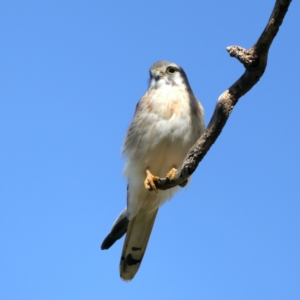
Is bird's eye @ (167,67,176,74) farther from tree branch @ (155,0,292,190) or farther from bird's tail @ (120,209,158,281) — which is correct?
tree branch @ (155,0,292,190)

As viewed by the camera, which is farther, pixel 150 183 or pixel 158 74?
pixel 158 74

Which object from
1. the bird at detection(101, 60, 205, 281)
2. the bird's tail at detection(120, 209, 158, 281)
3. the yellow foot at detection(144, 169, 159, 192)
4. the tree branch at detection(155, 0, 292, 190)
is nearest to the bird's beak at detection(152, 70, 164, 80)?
the bird at detection(101, 60, 205, 281)

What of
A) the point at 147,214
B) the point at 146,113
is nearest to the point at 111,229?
the point at 147,214

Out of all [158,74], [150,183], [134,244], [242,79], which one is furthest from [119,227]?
[242,79]

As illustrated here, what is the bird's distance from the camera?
4.51 meters

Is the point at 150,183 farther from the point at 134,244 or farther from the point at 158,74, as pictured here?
the point at 158,74

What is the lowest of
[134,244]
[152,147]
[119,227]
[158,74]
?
[134,244]

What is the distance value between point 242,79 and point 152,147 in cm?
153

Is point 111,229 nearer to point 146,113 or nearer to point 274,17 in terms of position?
point 146,113

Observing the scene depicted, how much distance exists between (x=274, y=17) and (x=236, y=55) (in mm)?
281

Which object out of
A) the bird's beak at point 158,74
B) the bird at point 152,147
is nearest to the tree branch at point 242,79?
the bird at point 152,147

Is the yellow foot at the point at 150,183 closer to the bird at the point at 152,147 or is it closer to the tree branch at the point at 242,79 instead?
the bird at the point at 152,147

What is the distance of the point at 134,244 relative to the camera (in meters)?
5.10

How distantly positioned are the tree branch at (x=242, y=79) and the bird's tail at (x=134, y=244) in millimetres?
1617
